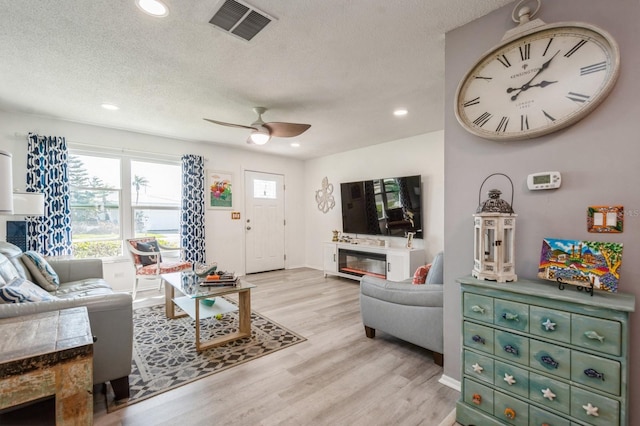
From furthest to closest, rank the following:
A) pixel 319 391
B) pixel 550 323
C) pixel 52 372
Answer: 1. pixel 319 391
2. pixel 550 323
3. pixel 52 372

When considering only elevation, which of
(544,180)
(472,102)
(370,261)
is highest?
(472,102)

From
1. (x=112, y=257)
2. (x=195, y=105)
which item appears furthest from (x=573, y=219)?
(x=112, y=257)

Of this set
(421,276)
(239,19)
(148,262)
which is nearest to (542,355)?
(421,276)

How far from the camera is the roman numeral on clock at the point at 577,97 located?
4.77 feet

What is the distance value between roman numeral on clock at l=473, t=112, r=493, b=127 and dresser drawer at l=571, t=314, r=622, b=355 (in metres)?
1.17

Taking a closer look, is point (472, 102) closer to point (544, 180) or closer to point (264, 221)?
point (544, 180)

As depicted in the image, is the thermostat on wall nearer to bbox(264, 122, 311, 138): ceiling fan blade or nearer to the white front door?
bbox(264, 122, 311, 138): ceiling fan blade

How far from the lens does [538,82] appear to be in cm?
160

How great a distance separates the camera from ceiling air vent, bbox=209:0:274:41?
1759 millimetres

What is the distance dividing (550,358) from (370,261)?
145 inches

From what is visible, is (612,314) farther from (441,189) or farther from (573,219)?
(441,189)

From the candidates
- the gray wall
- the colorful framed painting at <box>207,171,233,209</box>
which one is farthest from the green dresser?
the colorful framed painting at <box>207,171,233,209</box>

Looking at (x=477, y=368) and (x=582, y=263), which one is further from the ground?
(x=582, y=263)

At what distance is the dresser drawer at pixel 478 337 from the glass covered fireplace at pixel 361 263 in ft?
9.95
